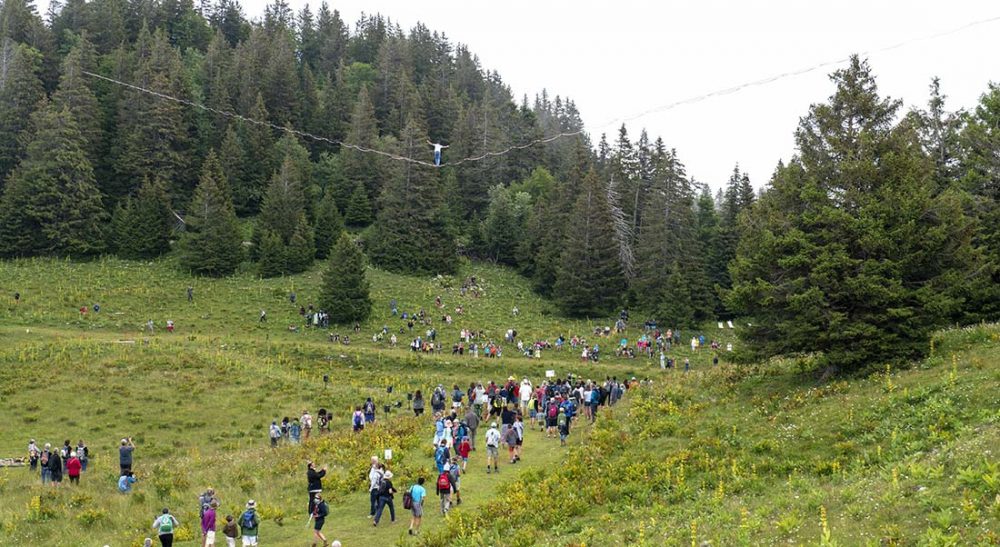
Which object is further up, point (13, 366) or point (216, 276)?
point (216, 276)

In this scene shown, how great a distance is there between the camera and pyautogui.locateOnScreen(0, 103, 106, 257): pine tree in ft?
226

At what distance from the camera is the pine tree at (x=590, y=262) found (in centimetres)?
6881

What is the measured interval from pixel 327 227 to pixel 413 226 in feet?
29.9

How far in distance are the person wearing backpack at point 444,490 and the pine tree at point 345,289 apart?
40.6 meters

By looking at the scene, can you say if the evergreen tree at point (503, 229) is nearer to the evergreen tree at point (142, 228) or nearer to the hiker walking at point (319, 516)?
the evergreen tree at point (142, 228)

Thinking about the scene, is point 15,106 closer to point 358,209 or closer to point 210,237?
point 210,237

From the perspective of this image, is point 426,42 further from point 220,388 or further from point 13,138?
point 220,388

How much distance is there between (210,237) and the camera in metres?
68.0

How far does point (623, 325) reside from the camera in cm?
6334

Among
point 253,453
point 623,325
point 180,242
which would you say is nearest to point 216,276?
point 180,242

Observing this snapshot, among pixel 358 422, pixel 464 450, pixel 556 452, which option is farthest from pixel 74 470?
pixel 556 452

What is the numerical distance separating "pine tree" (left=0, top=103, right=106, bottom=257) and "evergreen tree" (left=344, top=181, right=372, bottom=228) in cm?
2518

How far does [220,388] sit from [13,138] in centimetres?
5733

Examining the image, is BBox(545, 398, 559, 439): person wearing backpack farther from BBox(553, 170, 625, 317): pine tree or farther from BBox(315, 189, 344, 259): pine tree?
BBox(315, 189, 344, 259): pine tree
